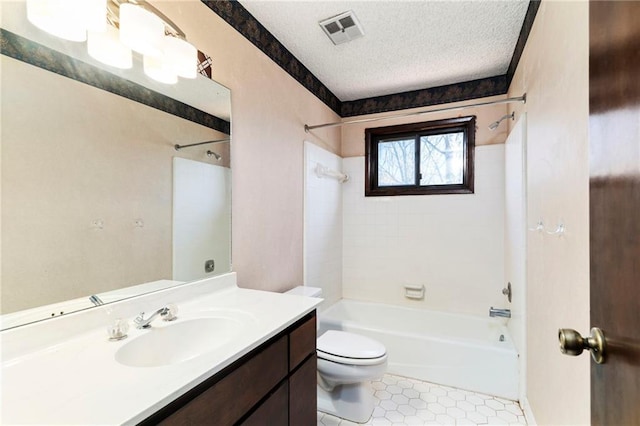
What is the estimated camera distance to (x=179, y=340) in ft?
3.42

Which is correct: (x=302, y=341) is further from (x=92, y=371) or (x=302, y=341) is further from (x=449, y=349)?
(x=449, y=349)

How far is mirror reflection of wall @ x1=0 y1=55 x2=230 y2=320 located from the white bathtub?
1.71 meters

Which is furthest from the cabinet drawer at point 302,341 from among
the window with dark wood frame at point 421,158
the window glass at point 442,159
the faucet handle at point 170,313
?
the window glass at point 442,159

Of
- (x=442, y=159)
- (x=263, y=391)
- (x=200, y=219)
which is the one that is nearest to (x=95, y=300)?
(x=200, y=219)

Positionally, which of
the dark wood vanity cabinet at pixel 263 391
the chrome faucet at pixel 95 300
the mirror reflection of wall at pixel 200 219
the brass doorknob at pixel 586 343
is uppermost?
the mirror reflection of wall at pixel 200 219

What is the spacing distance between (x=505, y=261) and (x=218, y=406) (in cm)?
249

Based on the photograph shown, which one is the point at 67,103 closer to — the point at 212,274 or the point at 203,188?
the point at 203,188

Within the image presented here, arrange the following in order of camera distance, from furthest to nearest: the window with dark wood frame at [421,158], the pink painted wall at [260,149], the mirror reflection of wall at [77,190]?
the window with dark wood frame at [421,158] < the pink painted wall at [260,149] < the mirror reflection of wall at [77,190]

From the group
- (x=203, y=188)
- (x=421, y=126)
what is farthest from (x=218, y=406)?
(x=421, y=126)

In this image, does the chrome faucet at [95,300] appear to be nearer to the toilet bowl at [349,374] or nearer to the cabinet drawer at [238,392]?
the cabinet drawer at [238,392]

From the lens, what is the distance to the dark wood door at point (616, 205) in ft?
1.43

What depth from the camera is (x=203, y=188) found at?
4.61ft

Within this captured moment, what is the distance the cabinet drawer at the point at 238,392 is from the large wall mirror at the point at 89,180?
54 centimetres

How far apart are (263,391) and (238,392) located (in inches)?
5.2
